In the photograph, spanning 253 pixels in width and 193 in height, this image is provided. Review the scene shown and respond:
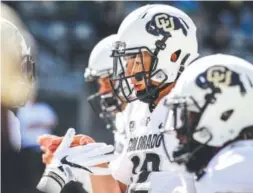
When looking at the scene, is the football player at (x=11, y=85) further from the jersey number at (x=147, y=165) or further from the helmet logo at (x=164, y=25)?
the helmet logo at (x=164, y=25)

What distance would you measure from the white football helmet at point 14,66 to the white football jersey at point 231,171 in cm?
67

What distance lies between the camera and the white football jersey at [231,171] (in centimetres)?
267

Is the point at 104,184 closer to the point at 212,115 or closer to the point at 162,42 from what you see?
the point at 162,42

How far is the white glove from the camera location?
11.2 ft

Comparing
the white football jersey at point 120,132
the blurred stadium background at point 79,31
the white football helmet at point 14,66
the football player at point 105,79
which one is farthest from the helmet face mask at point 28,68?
the blurred stadium background at point 79,31

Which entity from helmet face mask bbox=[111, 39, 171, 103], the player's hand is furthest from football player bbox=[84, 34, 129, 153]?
the player's hand

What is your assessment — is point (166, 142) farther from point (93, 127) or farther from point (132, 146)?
point (93, 127)

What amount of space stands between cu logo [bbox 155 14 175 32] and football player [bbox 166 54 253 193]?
0.99 metres

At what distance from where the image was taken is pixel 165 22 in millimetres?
3842

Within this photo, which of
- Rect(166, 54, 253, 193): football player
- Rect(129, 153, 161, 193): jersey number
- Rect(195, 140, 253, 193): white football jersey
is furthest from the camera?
Rect(129, 153, 161, 193): jersey number

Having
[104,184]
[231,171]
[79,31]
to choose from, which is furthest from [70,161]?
[79,31]

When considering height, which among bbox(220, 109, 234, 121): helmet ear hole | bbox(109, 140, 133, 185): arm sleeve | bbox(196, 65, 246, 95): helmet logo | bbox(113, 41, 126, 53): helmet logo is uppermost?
bbox(113, 41, 126, 53): helmet logo

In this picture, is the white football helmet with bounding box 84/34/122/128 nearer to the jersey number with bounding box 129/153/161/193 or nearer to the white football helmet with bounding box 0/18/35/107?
the jersey number with bounding box 129/153/161/193

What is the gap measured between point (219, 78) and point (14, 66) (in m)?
0.68
